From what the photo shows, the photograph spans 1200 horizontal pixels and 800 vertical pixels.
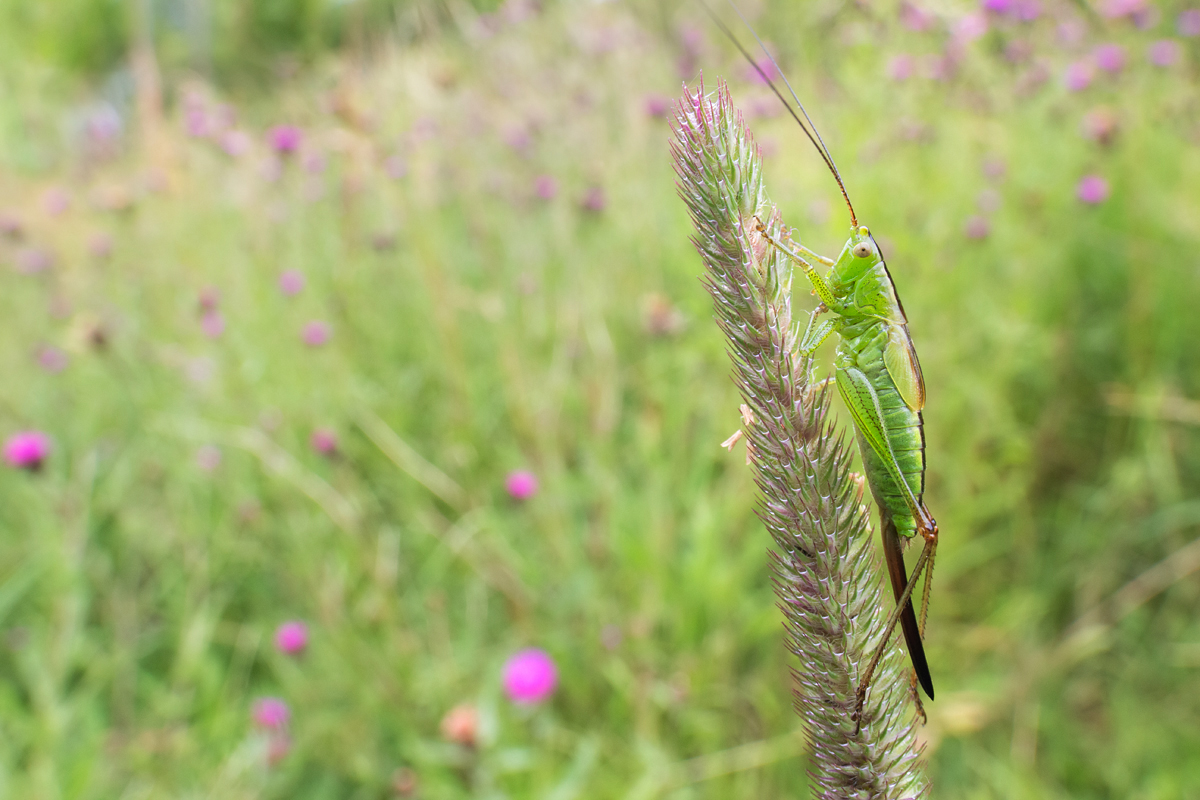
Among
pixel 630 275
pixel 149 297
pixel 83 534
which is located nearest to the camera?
pixel 83 534

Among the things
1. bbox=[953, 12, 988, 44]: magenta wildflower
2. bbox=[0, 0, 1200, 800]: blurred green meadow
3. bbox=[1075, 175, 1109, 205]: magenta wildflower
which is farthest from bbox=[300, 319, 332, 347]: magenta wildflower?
bbox=[1075, 175, 1109, 205]: magenta wildflower

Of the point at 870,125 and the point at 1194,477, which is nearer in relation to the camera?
the point at 1194,477

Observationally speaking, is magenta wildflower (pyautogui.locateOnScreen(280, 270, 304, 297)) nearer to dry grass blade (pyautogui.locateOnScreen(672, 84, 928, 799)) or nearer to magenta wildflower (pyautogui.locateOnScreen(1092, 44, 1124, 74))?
dry grass blade (pyautogui.locateOnScreen(672, 84, 928, 799))

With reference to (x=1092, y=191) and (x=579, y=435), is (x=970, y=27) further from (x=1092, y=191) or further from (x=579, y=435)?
(x=579, y=435)

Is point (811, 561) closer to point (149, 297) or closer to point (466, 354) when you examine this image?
point (466, 354)

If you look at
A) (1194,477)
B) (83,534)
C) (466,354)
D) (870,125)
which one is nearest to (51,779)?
(83,534)

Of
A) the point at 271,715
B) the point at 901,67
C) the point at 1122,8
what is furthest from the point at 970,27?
the point at 271,715
